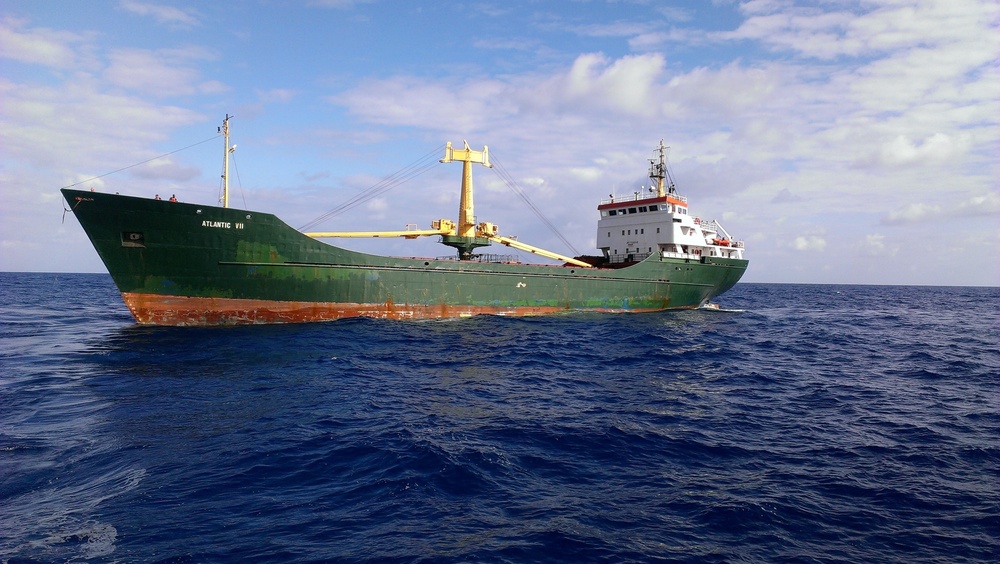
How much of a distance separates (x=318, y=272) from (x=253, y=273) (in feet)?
8.83

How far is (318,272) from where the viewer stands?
2320cm

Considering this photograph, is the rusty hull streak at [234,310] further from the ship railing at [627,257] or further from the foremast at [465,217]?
the ship railing at [627,257]

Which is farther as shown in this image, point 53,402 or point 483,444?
point 53,402

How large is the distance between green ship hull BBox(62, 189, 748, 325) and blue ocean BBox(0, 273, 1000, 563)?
4.06m

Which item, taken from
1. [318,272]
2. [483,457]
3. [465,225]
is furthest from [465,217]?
[483,457]

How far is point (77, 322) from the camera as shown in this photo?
25.8 metres

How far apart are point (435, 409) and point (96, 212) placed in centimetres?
1756

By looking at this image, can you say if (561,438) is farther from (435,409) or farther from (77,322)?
(77,322)

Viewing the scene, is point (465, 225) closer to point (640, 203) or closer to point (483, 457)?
point (640, 203)

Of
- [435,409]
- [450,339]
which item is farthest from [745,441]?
[450,339]

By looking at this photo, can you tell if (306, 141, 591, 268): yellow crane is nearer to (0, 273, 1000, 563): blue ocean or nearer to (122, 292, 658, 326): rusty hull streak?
(122, 292, 658, 326): rusty hull streak

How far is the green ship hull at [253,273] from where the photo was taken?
66.4ft

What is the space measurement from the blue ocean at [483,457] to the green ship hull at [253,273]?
406 cm

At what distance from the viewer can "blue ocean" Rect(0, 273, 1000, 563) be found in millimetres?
5840
